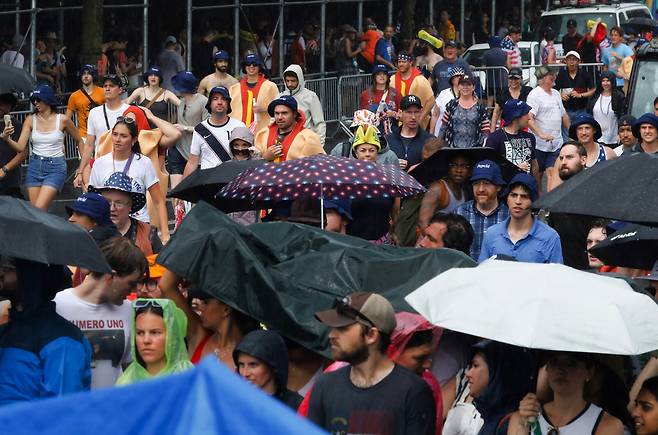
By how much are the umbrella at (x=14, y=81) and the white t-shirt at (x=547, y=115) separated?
5.77m

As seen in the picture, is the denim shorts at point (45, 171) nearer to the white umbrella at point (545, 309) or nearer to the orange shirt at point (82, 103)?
the orange shirt at point (82, 103)

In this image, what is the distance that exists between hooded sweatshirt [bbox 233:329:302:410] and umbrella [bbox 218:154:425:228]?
3.33 m

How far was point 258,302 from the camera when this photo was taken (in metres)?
8.30

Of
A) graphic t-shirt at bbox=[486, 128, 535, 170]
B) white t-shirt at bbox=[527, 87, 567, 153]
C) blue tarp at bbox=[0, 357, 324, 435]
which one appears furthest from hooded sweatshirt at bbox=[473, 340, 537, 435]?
white t-shirt at bbox=[527, 87, 567, 153]

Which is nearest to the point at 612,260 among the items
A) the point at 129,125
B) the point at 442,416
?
the point at 442,416

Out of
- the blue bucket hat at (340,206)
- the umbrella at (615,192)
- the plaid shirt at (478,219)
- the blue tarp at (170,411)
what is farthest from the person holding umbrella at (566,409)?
the plaid shirt at (478,219)

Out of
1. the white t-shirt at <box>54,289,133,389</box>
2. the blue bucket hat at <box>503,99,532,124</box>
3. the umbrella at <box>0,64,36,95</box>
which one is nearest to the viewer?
the white t-shirt at <box>54,289,133,389</box>

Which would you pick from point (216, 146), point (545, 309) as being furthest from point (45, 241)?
point (216, 146)

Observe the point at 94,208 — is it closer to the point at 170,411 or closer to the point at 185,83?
the point at 170,411

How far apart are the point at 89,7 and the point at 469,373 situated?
52.8 ft

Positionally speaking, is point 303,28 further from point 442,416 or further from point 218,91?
point 442,416

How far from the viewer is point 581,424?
672 centimetres

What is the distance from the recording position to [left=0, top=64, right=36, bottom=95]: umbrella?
14.9 metres

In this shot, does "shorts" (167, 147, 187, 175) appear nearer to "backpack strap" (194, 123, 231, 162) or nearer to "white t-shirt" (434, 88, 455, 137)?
"backpack strap" (194, 123, 231, 162)
